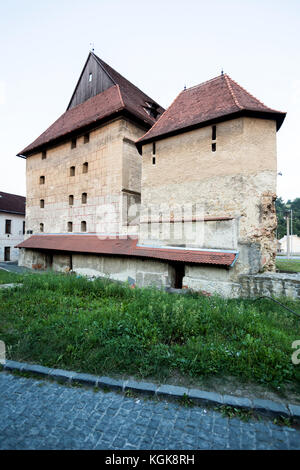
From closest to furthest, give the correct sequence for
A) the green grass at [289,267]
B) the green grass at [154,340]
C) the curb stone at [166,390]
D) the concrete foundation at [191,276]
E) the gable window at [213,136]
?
the curb stone at [166,390] < the green grass at [154,340] < the concrete foundation at [191,276] < the gable window at [213,136] < the green grass at [289,267]

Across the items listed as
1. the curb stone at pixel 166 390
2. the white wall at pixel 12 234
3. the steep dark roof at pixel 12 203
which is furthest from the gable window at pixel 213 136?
the white wall at pixel 12 234

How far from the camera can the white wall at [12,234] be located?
88.5 ft

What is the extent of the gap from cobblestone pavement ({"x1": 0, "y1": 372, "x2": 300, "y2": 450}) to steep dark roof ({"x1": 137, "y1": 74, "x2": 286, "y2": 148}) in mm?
10009

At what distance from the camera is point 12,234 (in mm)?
28094

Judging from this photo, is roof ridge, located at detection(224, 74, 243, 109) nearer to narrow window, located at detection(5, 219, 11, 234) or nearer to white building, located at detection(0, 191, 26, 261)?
white building, located at detection(0, 191, 26, 261)

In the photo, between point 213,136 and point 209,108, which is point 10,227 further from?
point 213,136

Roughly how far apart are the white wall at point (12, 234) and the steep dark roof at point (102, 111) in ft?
34.6

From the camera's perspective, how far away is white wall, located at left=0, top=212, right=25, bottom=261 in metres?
27.0

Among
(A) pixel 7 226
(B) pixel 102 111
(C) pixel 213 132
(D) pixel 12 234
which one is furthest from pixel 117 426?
(A) pixel 7 226

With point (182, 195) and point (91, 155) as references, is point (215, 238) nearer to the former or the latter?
point (182, 195)

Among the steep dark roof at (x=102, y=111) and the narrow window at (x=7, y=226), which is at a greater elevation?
the steep dark roof at (x=102, y=111)

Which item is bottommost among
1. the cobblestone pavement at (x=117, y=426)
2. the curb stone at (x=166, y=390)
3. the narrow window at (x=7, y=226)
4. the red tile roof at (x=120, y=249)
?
the cobblestone pavement at (x=117, y=426)

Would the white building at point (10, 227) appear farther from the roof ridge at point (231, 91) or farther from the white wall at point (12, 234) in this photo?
the roof ridge at point (231, 91)
